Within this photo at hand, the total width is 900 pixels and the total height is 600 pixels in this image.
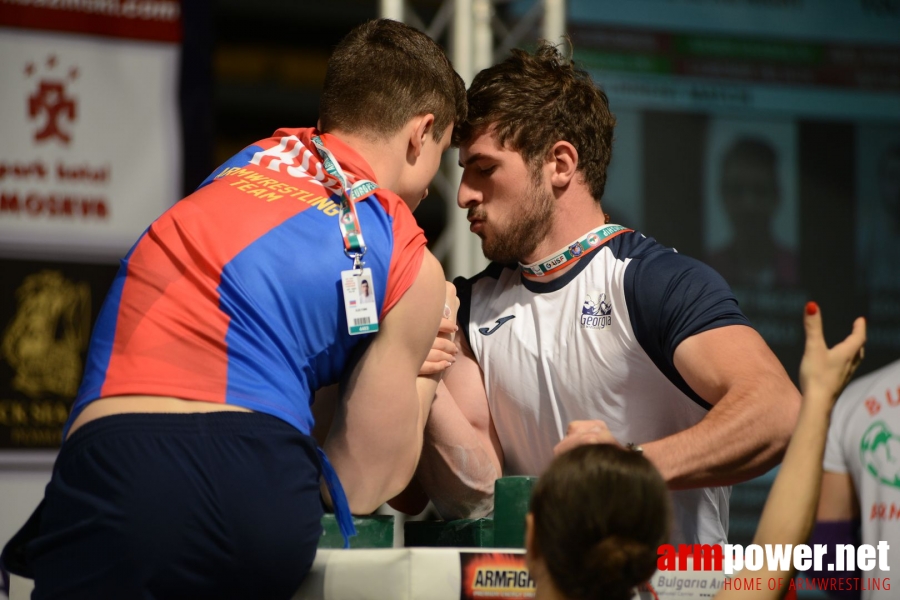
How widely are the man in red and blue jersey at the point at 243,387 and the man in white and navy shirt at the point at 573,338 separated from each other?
487 millimetres

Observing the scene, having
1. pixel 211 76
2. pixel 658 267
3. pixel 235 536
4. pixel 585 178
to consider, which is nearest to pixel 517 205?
pixel 585 178

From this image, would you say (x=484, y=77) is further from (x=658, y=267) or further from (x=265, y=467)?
(x=265, y=467)

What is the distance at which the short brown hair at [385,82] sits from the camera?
5.82 feet

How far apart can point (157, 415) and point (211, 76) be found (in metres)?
2.53

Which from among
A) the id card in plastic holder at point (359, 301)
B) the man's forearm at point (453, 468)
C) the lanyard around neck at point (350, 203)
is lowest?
the man's forearm at point (453, 468)

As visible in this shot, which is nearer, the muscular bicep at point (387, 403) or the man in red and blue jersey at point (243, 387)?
the man in red and blue jersey at point (243, 387)

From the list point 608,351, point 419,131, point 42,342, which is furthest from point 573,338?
point 42,342

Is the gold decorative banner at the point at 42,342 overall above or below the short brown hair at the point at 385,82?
below

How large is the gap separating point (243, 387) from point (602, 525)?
53 cm

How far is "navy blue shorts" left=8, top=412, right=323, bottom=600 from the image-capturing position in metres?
1.35

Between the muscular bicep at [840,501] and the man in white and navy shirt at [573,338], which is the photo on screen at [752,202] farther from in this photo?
the man in white and navy shirt at [573,338]

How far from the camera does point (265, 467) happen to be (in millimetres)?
1411

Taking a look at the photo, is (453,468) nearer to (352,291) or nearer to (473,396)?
(473,396)

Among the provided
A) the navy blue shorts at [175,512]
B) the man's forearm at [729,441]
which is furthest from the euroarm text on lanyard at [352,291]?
the man's forearm at [729,441]
